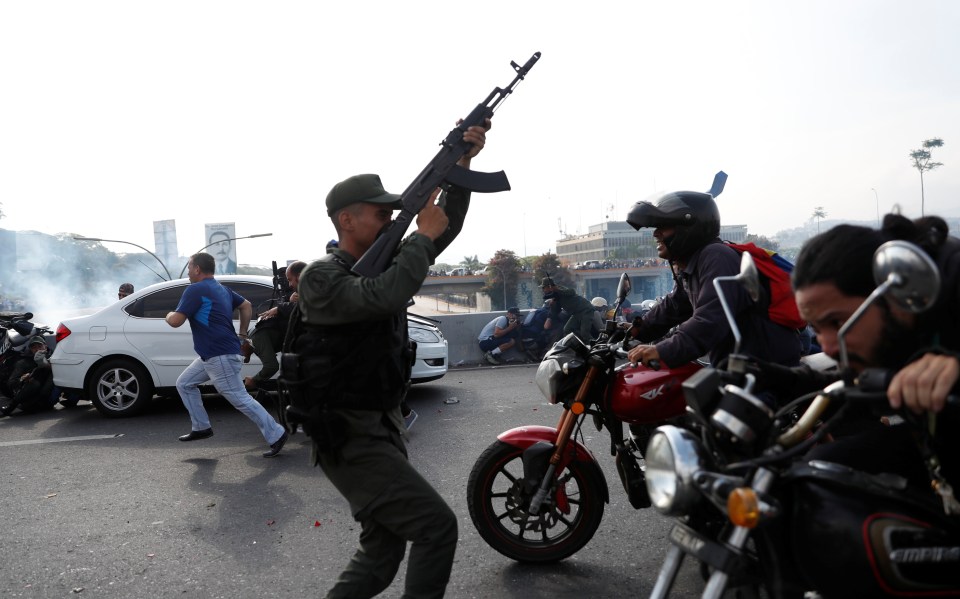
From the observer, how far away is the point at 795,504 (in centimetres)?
172

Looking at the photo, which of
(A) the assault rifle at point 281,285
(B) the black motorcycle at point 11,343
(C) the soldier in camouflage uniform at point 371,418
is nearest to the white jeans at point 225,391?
(A) the assault rifle at point 281,285

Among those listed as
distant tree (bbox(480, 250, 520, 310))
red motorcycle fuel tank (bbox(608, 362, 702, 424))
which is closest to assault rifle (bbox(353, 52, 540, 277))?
red motorcycle fuel tank (bbox(608, 362, 702, 424))

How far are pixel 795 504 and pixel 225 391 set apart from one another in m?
5.63

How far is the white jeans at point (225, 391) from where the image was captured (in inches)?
251

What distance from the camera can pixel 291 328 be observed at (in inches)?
112

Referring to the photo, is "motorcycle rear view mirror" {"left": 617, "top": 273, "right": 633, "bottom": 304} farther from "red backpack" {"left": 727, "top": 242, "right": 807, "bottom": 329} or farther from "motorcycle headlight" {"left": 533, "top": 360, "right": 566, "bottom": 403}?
"red backpack" {"left": 727, "top": 242, "right": 807, "bottom": 329}

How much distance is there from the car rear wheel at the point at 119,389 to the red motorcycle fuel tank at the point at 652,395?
6821 mm

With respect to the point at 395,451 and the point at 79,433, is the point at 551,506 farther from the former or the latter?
the point at 79,433

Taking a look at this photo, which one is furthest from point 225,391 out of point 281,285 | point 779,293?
point 779,293

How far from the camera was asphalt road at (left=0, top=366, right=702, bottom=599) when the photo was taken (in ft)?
12.2

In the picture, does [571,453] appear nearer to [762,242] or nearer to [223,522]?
[223,522]

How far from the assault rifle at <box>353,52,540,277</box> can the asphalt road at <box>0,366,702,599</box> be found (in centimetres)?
178

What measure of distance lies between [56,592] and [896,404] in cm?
390

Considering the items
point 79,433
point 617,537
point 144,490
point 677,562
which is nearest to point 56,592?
point 144,490
